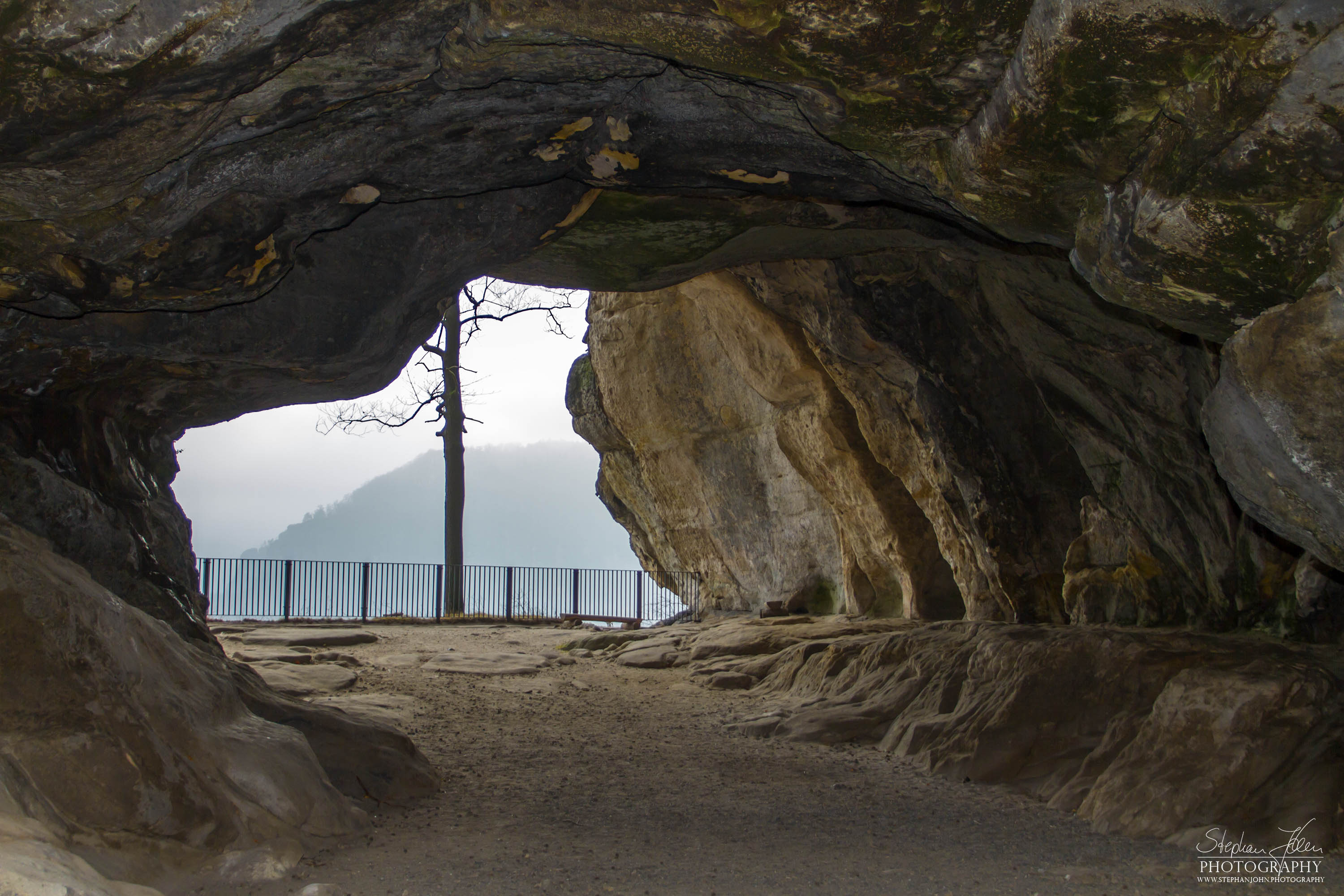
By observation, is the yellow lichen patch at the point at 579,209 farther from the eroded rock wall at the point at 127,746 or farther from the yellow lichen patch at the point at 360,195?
the eroded rock wall at the point at 127,746

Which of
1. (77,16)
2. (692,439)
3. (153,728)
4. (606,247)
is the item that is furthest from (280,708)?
(692,439)

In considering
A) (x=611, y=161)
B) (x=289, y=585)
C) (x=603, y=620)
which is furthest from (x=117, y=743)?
(x=289, y=585)

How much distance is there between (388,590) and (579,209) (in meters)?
16.4

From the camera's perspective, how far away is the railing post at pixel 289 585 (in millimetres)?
18891

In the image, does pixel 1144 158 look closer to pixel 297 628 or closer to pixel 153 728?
pixel 153 728

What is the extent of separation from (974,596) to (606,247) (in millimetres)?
5303

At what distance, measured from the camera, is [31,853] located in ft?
7.75

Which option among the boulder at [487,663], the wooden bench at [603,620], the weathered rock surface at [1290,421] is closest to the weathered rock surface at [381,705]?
the boulder at [487,663]

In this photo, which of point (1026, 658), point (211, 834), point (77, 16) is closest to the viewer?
point (77, 16)

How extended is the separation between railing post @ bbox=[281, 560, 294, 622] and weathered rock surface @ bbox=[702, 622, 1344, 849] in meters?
→ 14.5

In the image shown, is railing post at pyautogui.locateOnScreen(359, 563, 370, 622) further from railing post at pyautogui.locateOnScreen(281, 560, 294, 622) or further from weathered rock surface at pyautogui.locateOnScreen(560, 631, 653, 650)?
weathered rock surface at pyautogui.locateOnScreen(560, 631, 653, 650)

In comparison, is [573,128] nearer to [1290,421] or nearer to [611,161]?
[611,161]

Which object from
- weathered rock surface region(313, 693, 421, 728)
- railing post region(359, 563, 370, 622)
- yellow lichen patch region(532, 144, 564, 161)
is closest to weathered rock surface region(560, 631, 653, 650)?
weathered rock surface region(313, 693, 421, 728)

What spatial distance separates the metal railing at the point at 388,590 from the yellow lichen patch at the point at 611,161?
492 inches
